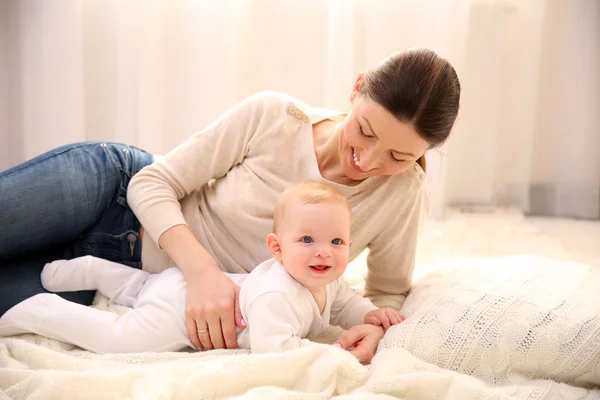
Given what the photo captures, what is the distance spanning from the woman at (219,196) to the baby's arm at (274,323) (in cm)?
11

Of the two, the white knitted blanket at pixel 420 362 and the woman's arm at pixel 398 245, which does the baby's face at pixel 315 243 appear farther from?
the woman's arm at pixel 398 245

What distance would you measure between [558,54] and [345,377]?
2192mm

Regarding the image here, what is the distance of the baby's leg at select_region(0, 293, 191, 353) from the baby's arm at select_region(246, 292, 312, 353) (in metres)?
0.19

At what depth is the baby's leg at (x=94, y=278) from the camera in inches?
57.9

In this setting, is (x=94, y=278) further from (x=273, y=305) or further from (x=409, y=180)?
(x=409, y=180)

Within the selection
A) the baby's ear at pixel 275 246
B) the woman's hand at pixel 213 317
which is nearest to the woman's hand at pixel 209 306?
the woman's hand at pixel 213 317

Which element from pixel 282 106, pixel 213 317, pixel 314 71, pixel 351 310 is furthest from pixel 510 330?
pixel 314 71

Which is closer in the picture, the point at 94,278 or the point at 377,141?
the point at 377,141

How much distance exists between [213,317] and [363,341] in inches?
12.1

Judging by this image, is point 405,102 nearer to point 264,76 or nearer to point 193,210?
point 193,210

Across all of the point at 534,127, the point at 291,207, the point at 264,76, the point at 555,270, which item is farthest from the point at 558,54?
the point at 291,207

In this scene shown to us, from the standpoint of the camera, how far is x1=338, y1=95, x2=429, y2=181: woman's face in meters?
1.31

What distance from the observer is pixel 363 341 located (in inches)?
51.5

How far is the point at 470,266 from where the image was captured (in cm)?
152
